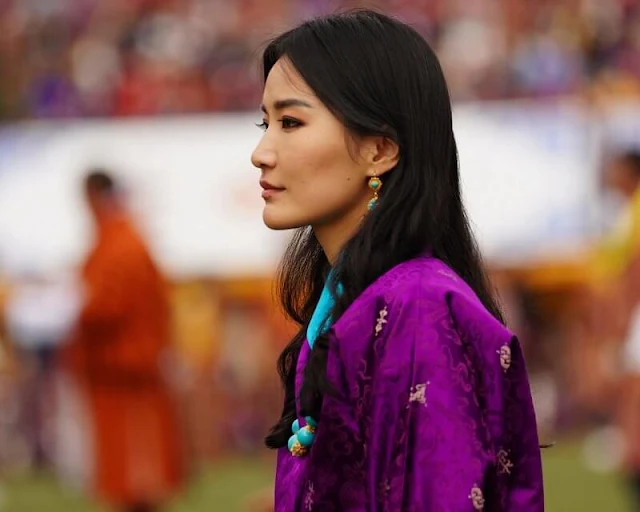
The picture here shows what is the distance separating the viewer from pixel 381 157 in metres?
2.85

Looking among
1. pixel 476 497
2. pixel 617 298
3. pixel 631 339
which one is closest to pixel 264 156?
pixel 476 497

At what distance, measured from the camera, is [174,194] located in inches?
550

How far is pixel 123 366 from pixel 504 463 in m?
6.70

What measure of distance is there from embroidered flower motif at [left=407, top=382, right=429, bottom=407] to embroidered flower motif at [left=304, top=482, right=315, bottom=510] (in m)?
0.22

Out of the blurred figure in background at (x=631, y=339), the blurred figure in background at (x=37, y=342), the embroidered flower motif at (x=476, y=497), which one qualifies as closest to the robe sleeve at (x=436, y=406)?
the embroidered flower motif at (x=476, y=497)

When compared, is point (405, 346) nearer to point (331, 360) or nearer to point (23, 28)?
point (331, 360)

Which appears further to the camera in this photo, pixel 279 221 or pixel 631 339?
pixel 631 339

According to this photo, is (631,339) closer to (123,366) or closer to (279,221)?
(123,366)

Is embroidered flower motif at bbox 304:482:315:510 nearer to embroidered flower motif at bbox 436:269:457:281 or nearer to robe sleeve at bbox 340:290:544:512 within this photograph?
robe sleeve at bbox 340:290:544:512

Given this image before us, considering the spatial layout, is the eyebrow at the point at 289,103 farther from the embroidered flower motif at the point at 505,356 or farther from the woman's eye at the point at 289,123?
the embroidered flower motif at the point at 505,356

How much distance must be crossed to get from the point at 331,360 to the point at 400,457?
19 centimetres

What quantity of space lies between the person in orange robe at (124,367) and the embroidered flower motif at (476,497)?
6744mm

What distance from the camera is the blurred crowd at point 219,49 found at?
1560 cm

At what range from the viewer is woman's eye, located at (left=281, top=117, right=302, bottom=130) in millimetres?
2863
